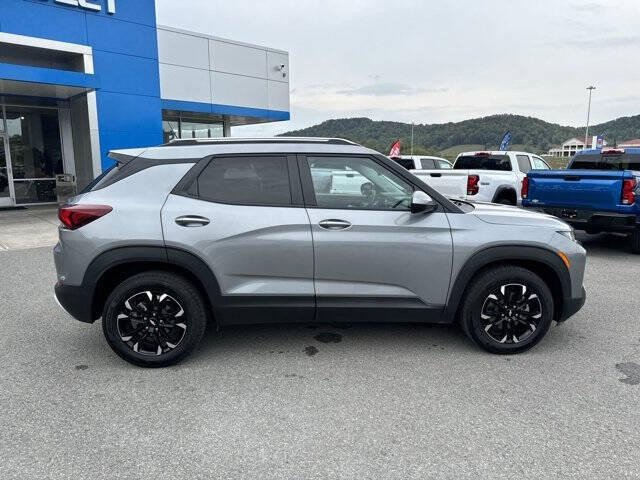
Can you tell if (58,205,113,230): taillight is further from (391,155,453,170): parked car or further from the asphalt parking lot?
(391,155,453,170): parked car

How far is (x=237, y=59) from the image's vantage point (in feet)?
59.0

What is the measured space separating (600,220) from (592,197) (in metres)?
0.40

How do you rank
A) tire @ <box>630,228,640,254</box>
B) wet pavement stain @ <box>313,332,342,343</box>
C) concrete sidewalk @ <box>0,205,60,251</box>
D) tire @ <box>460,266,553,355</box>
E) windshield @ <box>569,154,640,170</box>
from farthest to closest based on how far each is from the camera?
concrete sidewalk @ <box>0,205,60,251</box> → windshield @ <box>569,154,640,170</box> → tire @ <box>630,228,640,254</box> → wet pavement stain @ <box>313,332,342,343</box> → tire @ <box>460,266,553,355</box>

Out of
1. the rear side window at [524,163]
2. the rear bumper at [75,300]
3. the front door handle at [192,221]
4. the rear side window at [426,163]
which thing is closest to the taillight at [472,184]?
the rear side window at [524,163]

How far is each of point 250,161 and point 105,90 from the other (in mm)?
12594

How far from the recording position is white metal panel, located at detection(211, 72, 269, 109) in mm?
17594

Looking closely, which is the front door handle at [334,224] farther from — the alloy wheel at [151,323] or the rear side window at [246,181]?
the alloy wheel at [151,323]

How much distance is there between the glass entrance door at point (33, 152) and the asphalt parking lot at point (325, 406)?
12560 millimetres

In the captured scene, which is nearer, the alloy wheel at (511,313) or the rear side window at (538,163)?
the alloy wheel at (511,313)

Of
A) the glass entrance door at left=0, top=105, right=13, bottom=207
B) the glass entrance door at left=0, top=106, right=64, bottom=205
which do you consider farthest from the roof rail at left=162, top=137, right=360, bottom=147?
the glass entrance door at left=0, top=106, right=64, bottom=205

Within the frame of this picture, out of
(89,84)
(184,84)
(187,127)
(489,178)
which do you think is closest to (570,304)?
(489,178)

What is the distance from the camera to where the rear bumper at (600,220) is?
7.58 meters

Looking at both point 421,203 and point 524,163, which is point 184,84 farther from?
point 421,203

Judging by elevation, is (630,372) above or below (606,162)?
below
